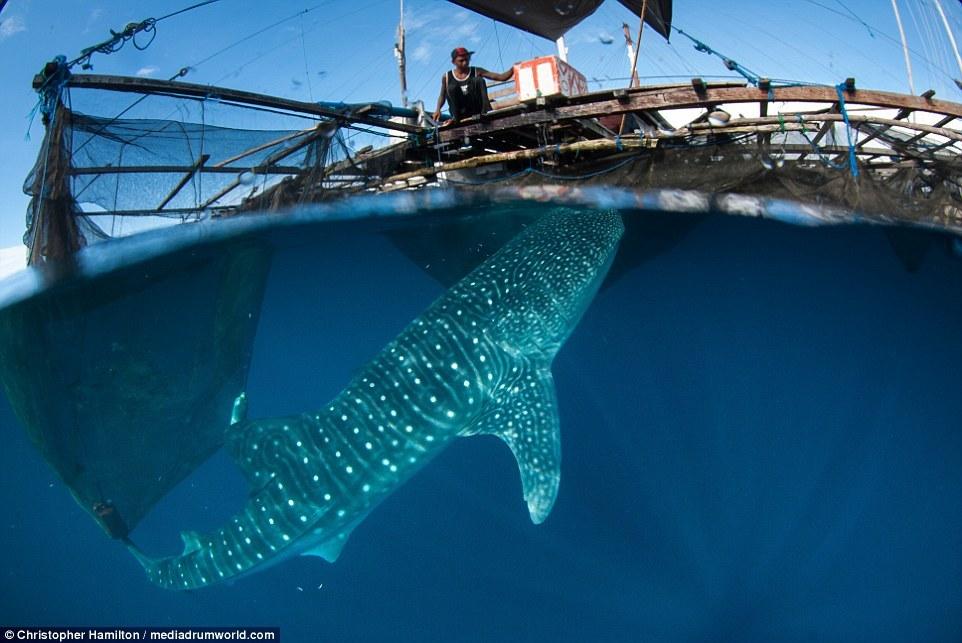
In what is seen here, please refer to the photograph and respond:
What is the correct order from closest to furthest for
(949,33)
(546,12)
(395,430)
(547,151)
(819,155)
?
(395,430) → (819,155) → (547,151) → (949,33) → (546,12)

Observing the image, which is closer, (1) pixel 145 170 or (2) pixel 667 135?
(1) pixel 145 170

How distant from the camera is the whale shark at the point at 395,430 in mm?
3982

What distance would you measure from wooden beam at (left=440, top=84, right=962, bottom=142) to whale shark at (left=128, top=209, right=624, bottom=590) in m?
2.05

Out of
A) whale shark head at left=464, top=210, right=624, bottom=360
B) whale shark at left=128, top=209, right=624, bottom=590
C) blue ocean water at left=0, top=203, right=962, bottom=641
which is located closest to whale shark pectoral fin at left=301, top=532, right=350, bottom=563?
Result: whale shark at left=128, top=209, right=624, bottom=590

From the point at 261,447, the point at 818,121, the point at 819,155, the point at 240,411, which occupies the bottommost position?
the point at 261,447

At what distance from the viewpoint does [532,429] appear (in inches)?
169

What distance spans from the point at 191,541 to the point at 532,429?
252cm

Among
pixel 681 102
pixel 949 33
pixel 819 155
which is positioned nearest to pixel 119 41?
pixel 681 102

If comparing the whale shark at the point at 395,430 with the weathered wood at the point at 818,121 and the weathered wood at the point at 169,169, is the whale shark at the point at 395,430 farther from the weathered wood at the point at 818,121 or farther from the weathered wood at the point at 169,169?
the weathered wood at the point at 818,121

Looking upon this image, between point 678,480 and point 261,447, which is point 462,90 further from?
point 678,480

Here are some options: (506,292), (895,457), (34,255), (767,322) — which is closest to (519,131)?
(506,292)

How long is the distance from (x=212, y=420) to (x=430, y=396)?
2.15 metres

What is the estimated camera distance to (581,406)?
7.63 metres

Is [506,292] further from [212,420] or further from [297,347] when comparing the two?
[297,347]
